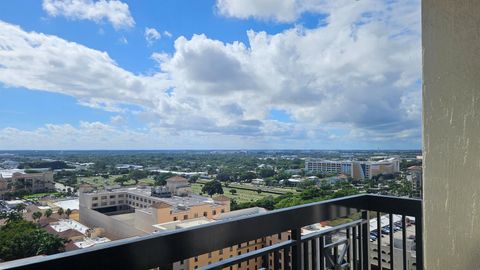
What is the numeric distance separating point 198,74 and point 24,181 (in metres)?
4.45

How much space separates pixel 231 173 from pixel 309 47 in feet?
14.1

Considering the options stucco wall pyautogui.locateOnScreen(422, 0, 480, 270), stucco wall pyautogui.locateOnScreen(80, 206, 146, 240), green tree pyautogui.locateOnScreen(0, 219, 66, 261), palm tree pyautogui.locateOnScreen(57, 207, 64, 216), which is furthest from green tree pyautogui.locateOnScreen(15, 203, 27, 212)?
stucco wall pyautogui.locateOnScreen(422, 0, 480, 270)

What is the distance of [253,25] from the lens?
23.7 ft

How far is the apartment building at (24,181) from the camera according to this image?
2959 millimetres

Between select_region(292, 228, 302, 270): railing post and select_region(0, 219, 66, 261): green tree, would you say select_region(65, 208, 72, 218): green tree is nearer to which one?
select_region(0, 219, 66, 261): green tree

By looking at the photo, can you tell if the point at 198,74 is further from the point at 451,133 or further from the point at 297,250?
the point at 451,133

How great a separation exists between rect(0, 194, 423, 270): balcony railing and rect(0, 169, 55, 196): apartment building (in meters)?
2.49

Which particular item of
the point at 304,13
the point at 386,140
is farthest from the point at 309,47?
the point at 386,140

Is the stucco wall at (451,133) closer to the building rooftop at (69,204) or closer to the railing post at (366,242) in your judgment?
the railing post at (366,242)

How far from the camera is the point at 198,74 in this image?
707 centimetres

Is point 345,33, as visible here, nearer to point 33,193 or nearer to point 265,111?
point 265,111

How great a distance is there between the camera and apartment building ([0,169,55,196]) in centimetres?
296

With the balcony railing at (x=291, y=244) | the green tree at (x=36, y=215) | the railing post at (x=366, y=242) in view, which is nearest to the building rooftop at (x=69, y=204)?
the green tree at (x=36, y=215)

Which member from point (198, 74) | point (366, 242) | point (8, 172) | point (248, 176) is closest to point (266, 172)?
point (248, 176)
